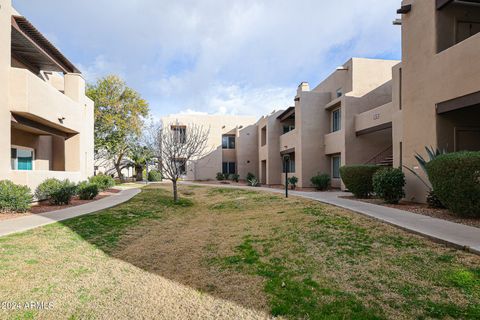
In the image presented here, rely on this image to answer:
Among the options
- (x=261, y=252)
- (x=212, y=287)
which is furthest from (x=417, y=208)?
(x=212, y=287)

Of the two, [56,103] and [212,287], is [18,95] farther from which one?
[212,287]

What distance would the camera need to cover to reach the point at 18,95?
1176 cm

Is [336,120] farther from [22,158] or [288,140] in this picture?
[22,158]

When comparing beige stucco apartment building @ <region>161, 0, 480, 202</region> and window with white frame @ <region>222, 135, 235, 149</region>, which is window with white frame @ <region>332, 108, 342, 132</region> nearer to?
beige stucco apartment building @ <region>161, 0, 480, 202</region>

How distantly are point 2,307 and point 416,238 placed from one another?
7.35m

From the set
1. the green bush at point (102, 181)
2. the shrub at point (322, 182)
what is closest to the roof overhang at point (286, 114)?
the shrub at point (322, 182)

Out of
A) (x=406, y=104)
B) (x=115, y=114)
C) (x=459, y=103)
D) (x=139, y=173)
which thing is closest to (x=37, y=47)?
(x=115, y=114)

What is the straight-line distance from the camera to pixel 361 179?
42.9ft

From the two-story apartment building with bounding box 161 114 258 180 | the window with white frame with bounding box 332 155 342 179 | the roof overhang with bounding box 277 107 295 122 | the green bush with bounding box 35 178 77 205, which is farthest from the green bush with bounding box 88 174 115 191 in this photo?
the window with white frame with bounding box 332 155 342 179

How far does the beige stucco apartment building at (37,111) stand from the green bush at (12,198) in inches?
47.4

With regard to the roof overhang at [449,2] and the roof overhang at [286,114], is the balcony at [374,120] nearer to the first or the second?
the roof overhang at [449,2]

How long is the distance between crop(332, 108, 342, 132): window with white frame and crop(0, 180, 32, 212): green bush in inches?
719

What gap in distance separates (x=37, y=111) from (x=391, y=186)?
15.2 meters

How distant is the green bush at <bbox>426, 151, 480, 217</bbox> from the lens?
7332 millimetres
